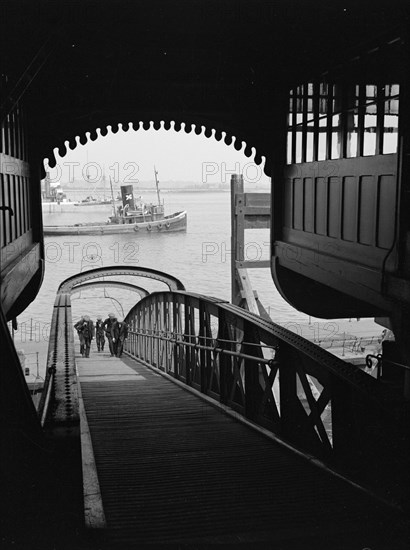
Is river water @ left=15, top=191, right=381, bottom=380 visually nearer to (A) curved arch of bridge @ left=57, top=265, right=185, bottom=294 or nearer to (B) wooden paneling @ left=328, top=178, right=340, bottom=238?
(A) curved arch of bridge @ left=57, top=265, right=185, bottom=294

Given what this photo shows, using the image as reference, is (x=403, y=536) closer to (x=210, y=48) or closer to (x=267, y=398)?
(x=267, y=398)

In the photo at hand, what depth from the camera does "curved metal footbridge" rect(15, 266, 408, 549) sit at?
3.67m

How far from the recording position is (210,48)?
942cm

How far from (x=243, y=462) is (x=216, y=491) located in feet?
2.43

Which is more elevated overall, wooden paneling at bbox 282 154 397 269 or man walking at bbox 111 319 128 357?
wooden paneling at bbox 282 154 397 269

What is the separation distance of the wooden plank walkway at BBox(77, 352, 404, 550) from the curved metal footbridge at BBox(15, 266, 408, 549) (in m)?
0.01

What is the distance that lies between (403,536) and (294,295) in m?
7.96

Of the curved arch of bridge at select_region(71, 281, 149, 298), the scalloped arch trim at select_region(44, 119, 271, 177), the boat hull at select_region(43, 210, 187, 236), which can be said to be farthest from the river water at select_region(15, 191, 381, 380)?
the scalloped arch trim at select_region(44, 119, 271, 177)

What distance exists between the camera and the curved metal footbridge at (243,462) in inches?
144

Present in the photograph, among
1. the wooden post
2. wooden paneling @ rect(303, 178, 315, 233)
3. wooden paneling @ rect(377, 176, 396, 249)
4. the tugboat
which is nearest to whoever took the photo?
wooden paneling @ rect(377, 176, 396, 249)

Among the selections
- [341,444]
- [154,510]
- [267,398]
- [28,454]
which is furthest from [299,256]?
[28,454]

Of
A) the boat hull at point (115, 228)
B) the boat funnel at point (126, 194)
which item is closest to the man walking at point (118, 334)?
the boat funnel at point (126, 194)

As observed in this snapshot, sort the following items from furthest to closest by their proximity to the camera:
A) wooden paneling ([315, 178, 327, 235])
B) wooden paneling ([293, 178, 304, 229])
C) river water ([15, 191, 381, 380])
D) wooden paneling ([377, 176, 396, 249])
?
1. river water ([15, 191, 381, 380])
2. wooden paneling ([293, 178, 304, 229])
3. wooden paneling ([315, 178, 327, 235])
4. wooden paneling ([377, 176, 396, 249])

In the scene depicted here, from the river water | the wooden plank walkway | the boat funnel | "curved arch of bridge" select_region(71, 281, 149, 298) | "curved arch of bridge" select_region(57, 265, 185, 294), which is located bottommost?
the river water
